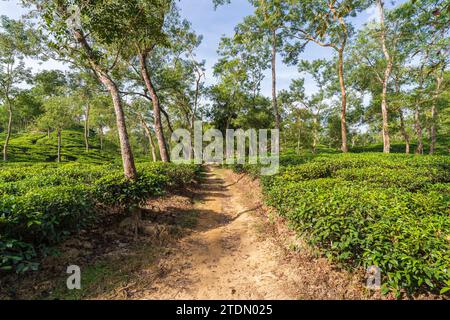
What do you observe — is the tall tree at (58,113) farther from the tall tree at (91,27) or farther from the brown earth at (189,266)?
the brown earth at (189,266)

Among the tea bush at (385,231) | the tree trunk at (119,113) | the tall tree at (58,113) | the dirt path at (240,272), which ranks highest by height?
the tall tree at (58,113)

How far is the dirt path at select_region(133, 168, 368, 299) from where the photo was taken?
10.2ft

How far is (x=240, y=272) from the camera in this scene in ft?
12.4

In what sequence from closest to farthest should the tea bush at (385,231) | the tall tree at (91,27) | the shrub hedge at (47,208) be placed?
the tea bush at (385,231) < the shrub hedge at (47,208) < the tall tree at (91,27)

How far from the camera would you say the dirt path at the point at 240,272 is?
310cm

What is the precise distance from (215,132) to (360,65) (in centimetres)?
1789

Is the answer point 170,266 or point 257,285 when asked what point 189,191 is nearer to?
point 170,266

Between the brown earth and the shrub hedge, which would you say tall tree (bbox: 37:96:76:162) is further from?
the brown earth

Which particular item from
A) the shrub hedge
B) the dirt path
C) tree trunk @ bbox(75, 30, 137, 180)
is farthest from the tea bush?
tree trunk @ bbox(75, 30, 137, 180)

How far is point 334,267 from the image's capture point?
3281 millimetres

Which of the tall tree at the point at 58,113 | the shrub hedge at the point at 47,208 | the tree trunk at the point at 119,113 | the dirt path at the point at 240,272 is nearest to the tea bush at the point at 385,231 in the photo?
the dirt path at the point at 240,272

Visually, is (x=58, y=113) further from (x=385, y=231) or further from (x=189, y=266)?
(x=385, y=231)

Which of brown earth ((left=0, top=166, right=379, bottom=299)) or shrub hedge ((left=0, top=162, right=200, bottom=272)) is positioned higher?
shrub hedge ((left=0, top=162, right=200, bottom=272))
